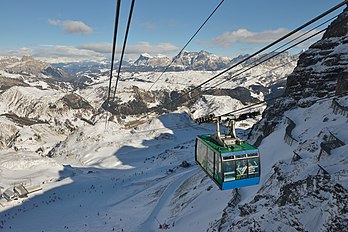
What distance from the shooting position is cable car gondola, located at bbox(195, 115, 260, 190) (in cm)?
1261

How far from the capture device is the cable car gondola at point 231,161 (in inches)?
496

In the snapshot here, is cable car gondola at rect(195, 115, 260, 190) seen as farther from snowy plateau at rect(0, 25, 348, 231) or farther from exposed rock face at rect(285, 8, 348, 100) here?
exposed rock face at rect(285, 8, 348, 100)

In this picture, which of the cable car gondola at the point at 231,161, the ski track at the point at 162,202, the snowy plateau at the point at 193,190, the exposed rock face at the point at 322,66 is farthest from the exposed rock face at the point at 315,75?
the cable car gondola at the point at 231,161

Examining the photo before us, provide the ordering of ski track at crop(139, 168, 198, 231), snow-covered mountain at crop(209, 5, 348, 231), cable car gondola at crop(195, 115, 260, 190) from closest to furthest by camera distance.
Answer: cable car gondola at crop(195, 115, 260, 190)
snow-covered mountain at crop(209, 5, 348, 231)
ski track at crop(139, 168, 198, 231)

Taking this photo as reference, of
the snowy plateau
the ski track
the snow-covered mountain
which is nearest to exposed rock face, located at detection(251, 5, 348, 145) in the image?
the snowy plateau

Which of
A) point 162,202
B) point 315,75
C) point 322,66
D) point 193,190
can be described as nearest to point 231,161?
point 193,190

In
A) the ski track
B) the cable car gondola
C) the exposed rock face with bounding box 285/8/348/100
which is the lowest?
the ski track

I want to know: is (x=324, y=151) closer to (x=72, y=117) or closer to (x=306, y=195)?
(x=306, y=195)

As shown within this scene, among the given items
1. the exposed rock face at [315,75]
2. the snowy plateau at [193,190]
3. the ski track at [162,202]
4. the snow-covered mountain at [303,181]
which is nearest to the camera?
the snow-covered mountain at [303,181]

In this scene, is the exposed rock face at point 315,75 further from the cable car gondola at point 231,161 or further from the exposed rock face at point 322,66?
the cable car gondola at point 231,161

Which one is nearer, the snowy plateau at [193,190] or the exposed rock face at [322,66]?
the snowy plateau at [193,190]

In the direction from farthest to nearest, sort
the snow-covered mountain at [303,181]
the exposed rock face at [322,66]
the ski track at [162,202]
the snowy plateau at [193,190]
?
1. the exposed rock face at [322,66]
2. the ski track at [162,202]
3. the snowy plateau at [193,190]
4. the snow-covered mountain at [303,181]

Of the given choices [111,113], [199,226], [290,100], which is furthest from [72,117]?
[199,226]

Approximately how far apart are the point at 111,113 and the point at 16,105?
6926 cm
